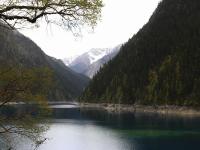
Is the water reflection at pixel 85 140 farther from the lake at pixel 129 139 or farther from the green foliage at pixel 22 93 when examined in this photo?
the green foliage at pixel 22 93

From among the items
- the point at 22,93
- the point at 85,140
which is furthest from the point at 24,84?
the point at 85,140

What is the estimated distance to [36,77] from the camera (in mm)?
16125

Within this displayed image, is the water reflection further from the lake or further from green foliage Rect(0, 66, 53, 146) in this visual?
green foliage Rect(0, 66, 53, 146)

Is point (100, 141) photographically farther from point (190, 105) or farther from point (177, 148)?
point (190, 105)

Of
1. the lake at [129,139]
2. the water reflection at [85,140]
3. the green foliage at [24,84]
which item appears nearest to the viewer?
the green foliage at [24,84]

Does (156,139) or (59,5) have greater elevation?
(59,5)

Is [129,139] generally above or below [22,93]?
below

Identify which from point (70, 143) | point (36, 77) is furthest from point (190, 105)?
point (36, 77)

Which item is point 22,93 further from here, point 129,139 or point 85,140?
point 85,140

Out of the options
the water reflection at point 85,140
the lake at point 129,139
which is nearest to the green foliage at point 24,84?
the lake at point 129,139

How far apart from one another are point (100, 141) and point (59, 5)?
8671 cm

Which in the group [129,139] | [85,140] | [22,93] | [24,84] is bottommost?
[85,140]

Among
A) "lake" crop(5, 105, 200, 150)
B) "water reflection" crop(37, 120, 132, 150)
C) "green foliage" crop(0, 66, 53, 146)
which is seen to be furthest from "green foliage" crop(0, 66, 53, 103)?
"water reflection" crop(37, 120, 132, 150)

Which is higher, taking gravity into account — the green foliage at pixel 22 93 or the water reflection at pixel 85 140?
the green foliage at pixel 22 93
